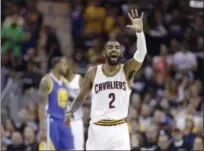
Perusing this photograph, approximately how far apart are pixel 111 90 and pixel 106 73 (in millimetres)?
254

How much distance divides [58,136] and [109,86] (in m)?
3.25

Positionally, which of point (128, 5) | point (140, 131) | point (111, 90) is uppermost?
point (128, 5)

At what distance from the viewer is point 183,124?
15711mm

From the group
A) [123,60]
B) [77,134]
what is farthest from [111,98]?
[123,60]

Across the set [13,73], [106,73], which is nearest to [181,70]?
[13,73]

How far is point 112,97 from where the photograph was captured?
10.3 m

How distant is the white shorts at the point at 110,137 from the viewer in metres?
10.3

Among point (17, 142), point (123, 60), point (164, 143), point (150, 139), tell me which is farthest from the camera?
point (123, 60)

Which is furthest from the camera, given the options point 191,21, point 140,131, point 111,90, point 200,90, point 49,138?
point 191,21

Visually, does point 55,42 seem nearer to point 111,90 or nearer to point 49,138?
point 49,138

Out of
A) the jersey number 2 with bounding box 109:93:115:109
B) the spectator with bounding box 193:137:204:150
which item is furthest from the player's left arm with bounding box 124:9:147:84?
the spectator with bounding box 193:137:204:150

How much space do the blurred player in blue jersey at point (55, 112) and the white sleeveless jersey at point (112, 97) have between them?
9.71 ft

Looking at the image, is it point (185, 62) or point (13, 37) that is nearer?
point (185, 62)

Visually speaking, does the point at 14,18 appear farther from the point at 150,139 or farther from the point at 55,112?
the point at 55,112
